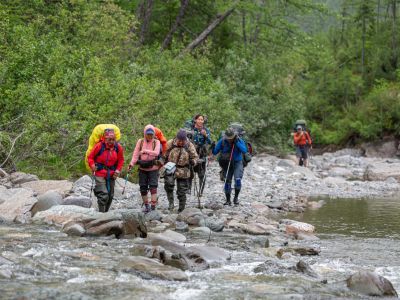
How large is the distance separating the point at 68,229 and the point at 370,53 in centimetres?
4665

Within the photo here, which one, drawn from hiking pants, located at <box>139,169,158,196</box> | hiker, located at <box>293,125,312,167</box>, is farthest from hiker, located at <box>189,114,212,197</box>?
hiker, located at <box>293,125,312,167</box>

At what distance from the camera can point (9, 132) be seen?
15.9m

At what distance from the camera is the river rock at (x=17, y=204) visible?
11570mm

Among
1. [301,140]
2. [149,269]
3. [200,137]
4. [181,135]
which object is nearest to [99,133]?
[181,135]

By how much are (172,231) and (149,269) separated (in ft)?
10.1

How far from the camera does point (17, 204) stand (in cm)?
1220

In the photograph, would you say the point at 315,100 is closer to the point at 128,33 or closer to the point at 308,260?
the point at 128,33

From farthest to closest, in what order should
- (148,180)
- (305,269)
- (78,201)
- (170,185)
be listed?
(170,185), (148,180), (78,201), (305,269)

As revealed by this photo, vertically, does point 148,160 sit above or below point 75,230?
above

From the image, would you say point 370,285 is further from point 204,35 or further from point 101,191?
point 204,35

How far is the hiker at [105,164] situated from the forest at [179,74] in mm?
3671

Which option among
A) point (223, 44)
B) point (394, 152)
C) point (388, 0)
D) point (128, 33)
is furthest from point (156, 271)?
point (388, 0)

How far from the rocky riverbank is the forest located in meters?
1.76

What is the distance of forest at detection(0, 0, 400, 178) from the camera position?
16.5m
